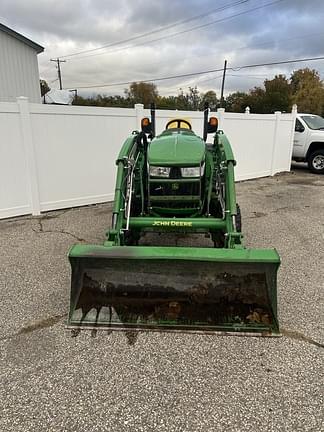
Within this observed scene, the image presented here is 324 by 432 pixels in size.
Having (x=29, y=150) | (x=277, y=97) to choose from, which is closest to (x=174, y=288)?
(x=29, y=150)

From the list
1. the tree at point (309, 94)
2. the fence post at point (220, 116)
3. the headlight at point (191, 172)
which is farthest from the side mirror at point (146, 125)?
the tree at point (309, 94)

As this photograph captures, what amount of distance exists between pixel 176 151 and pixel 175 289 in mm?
1605

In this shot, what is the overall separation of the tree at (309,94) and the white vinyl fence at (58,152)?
3951 centimetres

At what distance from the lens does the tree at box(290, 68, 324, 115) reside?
42.0 metres

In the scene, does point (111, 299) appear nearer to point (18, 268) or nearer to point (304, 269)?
point (18, 268)

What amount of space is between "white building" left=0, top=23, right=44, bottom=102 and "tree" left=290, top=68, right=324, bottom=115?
35151 mm

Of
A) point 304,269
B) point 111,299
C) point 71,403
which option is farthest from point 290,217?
point 71,403

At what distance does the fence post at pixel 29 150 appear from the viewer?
596cm

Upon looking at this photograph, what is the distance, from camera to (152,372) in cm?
243

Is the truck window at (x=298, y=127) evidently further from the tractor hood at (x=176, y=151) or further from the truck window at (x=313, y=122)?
the tractor hood at (x=176, y=151)

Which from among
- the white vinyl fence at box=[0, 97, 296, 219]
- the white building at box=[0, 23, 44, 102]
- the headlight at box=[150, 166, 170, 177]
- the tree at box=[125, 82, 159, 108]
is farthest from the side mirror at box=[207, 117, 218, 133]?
the tree at box=[125, 82, 159, 108]

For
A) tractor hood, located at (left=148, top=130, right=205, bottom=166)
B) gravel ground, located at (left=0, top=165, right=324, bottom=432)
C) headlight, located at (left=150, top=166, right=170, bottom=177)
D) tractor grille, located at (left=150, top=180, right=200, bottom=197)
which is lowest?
gravel ground, located at (left=0, top=165, right=324, bottom=432)

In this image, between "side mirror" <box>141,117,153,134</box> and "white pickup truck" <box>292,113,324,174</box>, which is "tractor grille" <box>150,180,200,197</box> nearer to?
"side mirror" <box>141,117,153,134</box>

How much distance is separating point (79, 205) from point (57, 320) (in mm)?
4282
